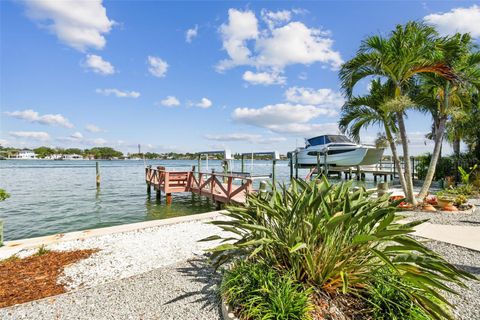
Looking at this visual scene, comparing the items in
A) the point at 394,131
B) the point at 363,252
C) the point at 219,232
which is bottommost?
the point at 219,232

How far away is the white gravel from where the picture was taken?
3559 mm

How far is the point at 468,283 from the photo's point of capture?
3.01 m

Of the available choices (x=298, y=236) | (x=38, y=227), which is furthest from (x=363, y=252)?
(x=38, y=227)

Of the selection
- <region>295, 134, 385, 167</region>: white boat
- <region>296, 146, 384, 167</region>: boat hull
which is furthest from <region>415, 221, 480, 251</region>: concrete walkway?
<region>296, 146, 384, 167</region>: boat hull

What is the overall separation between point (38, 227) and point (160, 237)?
7.10 meters

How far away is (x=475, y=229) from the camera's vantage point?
5469 mm

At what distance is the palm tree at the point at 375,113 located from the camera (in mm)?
8195

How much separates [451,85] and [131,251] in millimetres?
10146

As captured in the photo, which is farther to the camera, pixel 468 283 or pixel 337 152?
pixel 337 152

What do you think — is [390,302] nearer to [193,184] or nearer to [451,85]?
[451,85]

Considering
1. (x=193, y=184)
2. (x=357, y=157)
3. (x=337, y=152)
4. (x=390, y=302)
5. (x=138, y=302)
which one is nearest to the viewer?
(x=390, y=302)

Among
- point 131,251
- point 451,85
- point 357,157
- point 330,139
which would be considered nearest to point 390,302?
point 131,251

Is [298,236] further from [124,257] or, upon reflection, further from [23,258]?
[23,258]

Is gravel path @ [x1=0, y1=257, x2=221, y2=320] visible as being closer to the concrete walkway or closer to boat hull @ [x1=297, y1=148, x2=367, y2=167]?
the concrete walkway
